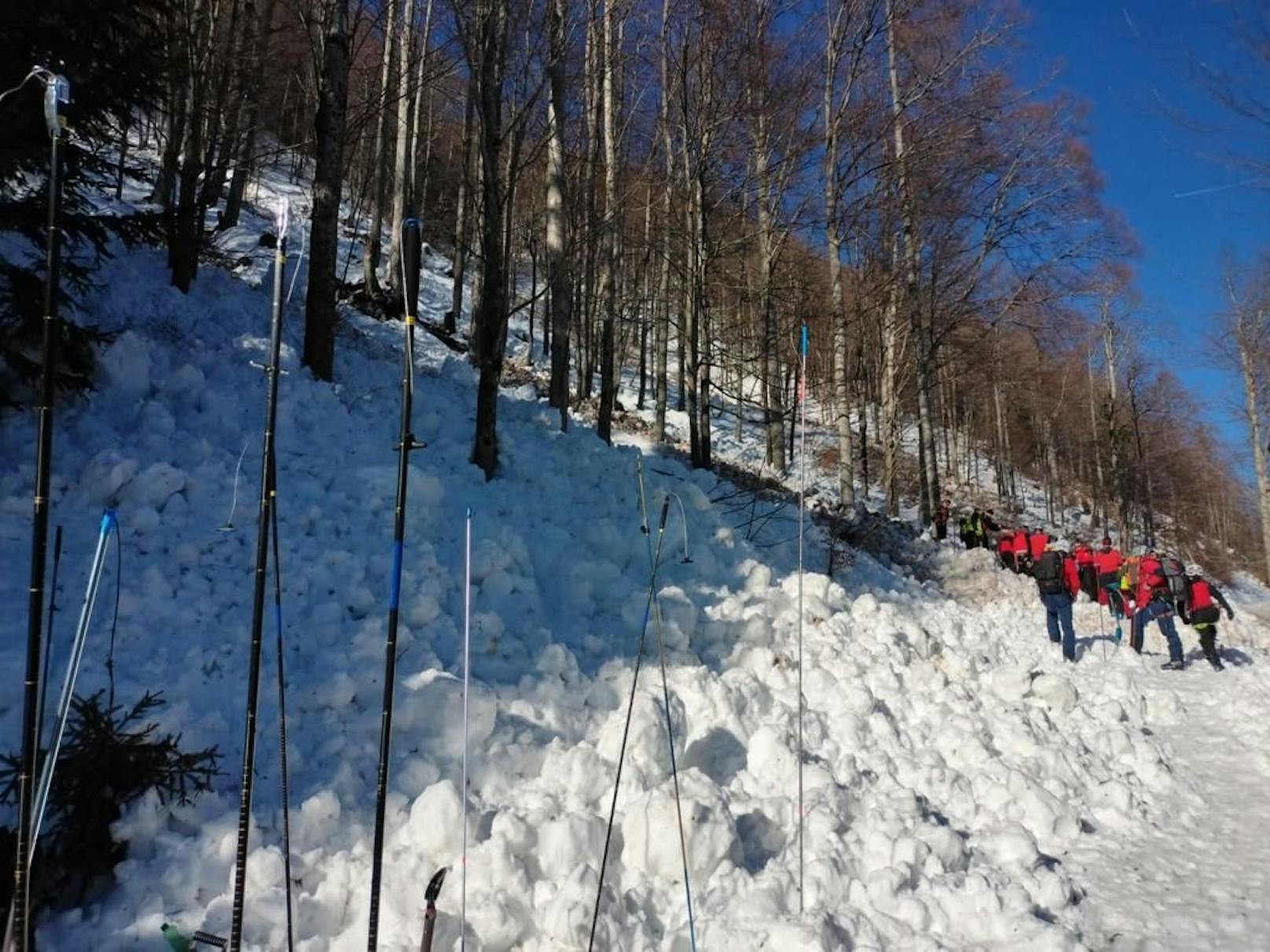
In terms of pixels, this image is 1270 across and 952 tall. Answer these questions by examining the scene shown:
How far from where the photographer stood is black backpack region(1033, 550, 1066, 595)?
991 cm

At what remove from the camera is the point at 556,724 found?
16.8 ft

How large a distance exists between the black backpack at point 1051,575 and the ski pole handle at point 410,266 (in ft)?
31.7

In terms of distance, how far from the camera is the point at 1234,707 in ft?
26.2

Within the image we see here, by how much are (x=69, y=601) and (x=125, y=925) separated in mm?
2150

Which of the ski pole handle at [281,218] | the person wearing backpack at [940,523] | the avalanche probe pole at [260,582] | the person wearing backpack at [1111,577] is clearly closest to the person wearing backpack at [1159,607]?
the person wearing backpack at [1111,577]

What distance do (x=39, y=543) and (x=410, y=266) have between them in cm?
174

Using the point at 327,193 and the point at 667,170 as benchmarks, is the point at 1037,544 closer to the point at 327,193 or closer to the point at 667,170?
the point at 667,170

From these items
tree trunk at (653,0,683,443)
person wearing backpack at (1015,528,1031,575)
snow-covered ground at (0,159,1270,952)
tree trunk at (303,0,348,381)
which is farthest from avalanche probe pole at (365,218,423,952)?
person wearing backpack at (1015,528,1031,575)

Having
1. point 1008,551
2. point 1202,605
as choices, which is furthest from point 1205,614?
point 1008,551

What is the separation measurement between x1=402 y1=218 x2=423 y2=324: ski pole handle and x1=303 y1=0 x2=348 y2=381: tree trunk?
5982mm

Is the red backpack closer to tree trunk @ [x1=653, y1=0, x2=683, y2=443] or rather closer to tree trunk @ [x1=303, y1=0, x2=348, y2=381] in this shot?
tree trunk @ [x1=653, y1=0, x2=683, y2=443]

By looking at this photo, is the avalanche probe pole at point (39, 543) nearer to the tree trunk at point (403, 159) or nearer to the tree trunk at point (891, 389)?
the tree trunk at point (403, 159)

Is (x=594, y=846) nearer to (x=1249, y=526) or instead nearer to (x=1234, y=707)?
(x=1234, y=707)

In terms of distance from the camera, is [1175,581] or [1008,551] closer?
[1175,581]
